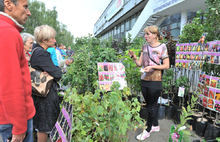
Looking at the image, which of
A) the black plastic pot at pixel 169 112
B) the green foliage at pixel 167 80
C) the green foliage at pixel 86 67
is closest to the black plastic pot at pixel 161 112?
the black plastic pot at pixel 169 112

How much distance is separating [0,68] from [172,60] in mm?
4921

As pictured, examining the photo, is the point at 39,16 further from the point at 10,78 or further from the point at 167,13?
the point at 10,78

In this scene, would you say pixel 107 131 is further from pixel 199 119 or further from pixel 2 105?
pixel 199 119

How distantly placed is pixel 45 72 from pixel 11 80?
806 mm

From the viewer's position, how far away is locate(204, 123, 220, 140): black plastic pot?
2.54 meters

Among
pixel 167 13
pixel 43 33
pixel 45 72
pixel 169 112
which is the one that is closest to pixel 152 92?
pixel 169 112

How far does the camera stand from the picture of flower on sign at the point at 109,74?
293 centimetres

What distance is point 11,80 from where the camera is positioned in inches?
36.1

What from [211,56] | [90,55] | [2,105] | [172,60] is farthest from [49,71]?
[172,60]

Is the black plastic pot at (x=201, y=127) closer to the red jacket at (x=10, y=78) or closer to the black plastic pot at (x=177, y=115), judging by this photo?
the black plastic pot at (x=177, y=115)

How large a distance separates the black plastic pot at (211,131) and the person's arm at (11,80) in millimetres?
3071

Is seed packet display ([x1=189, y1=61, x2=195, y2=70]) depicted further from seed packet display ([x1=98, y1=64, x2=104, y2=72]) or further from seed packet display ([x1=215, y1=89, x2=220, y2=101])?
seed packet display ([x1=98, y1=64, x2=104, y2=72])

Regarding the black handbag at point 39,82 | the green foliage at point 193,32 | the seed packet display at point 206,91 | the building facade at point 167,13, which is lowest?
the seed packet display at point 206,91

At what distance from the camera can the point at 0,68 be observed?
89 cm
